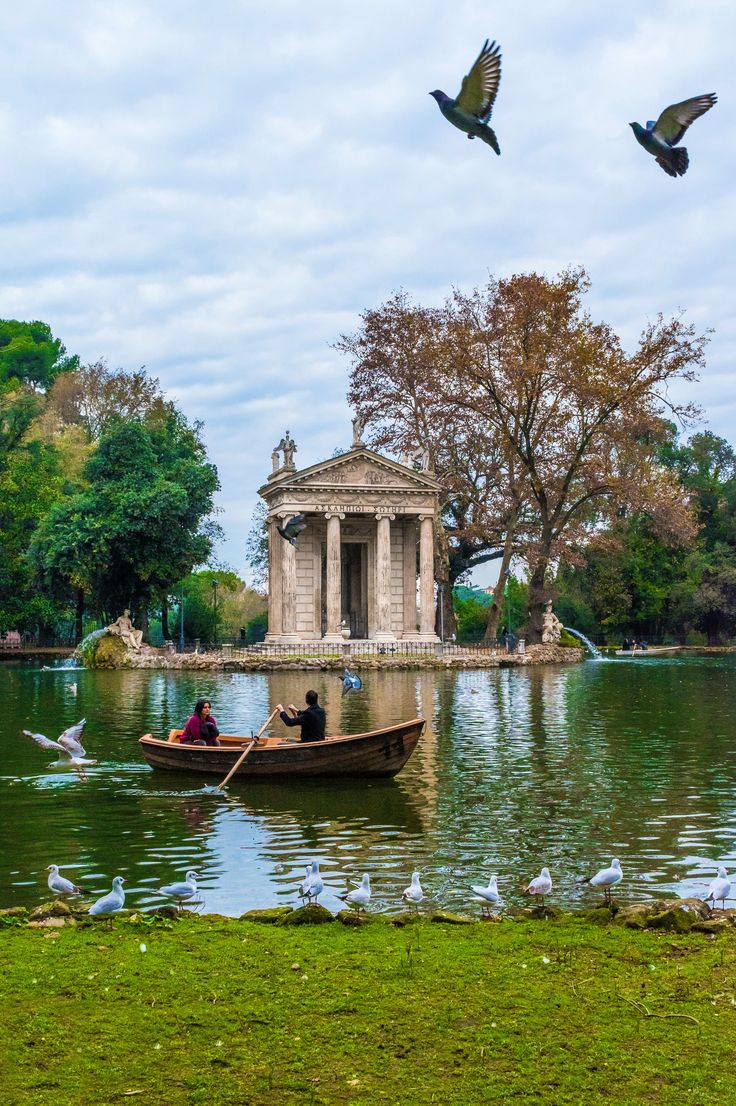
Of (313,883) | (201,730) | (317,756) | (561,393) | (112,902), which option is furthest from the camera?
(561,393)

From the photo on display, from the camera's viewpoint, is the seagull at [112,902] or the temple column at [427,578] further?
the temple column at [427,578]

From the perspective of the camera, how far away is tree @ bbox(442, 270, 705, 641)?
58.1m

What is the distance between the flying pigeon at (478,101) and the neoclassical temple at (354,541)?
52.9 metres

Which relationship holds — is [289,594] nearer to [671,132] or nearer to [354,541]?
[354,541]

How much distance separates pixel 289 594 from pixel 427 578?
26.0ft

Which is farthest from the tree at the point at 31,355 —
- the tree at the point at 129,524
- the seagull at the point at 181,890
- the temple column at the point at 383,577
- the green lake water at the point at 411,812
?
the seagull at the point at 181,890

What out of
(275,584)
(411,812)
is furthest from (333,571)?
(411,812)

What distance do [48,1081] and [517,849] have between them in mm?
8057

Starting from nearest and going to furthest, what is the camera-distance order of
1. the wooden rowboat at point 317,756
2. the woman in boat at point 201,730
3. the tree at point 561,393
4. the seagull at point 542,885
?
the seagull at point 542,885
the wooden rowboat at point 317,756
the woman in boat at point 201,730
the tree at point 561,393

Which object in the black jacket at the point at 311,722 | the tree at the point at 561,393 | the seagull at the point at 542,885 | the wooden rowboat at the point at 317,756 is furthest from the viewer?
the tree at the point at 561,393

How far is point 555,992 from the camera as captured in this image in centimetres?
828

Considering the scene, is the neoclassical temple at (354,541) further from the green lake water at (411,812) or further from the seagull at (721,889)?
the seagull at (721,889)

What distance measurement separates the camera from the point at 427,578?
2621 inches

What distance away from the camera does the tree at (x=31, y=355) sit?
10081cm
